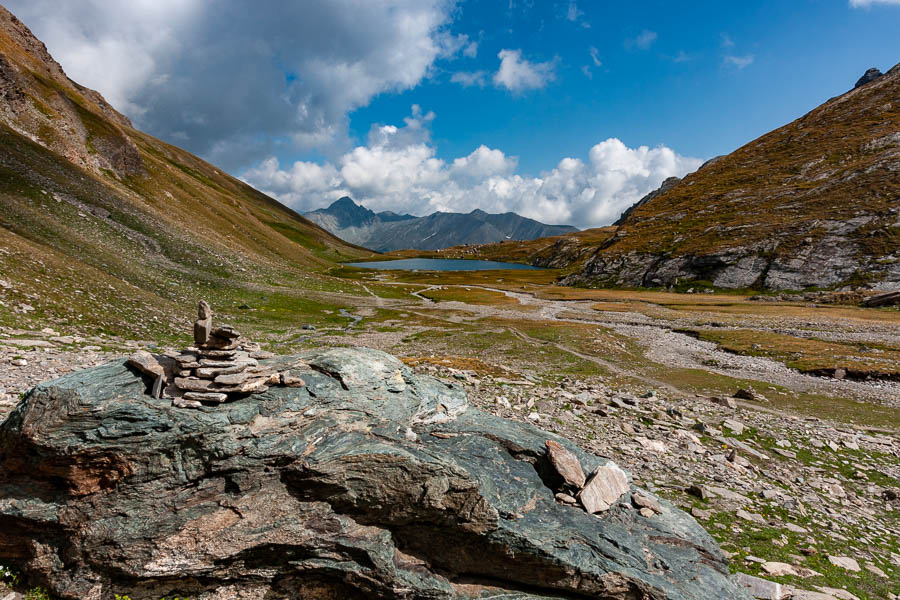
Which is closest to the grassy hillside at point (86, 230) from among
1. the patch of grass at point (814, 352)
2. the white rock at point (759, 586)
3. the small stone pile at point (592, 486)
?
the small stone pile at point (592, 486)

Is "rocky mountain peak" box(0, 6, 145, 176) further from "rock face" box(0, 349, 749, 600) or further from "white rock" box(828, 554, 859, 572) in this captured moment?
"white rock" box(828, 554, 859, 572)

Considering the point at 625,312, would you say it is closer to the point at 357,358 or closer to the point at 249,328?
the point at 249,328

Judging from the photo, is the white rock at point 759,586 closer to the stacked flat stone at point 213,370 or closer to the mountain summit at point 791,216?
the stacked flat stone at point 213,370

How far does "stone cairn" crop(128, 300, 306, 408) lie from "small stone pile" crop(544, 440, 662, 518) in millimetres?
9783

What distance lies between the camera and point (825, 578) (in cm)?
1165

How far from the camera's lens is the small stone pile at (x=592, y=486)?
1161cm

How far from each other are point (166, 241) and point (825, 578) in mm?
83691

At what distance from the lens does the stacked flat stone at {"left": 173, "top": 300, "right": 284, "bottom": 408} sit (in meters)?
9.89

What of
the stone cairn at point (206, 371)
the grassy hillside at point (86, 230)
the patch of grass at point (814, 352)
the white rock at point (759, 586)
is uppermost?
the grassy hillside at point (86, 230)

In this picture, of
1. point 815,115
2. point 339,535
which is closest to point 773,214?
point 815,115

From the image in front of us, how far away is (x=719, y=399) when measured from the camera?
1152 inches

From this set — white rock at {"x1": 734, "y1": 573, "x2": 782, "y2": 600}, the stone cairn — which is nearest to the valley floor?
white rock at {"x1": 734, "y1": 573, "x2": 782, "y2": 600}

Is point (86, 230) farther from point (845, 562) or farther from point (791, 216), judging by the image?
point (791, 216)

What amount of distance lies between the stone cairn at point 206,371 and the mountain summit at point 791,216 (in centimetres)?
13505
